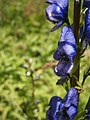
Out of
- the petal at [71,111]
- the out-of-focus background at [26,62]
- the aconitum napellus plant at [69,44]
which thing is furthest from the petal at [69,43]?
the out-of-focus background at [26,62]

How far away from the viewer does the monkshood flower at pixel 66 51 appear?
6.97 feet

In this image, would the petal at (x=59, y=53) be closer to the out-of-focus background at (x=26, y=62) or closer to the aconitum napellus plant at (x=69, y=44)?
the aconitum napellus plant at (x=69, y=44)

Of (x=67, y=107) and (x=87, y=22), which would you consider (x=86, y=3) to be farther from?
(x=67, y=107)

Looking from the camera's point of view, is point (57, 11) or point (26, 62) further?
point (26, 62)

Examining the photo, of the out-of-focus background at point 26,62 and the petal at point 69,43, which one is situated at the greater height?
the petal at point 69,43

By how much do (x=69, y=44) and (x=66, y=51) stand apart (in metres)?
0.04

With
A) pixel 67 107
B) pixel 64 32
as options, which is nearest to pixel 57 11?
pixel 64 32

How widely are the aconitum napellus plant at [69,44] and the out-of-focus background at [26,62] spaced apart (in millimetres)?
1116

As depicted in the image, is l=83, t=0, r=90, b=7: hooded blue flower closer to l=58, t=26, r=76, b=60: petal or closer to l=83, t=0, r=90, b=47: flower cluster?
l=83, t=0, r=90, b=47: flower cluster

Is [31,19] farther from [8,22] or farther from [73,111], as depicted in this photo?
[73,111]

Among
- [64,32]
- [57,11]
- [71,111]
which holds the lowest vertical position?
[71,111]

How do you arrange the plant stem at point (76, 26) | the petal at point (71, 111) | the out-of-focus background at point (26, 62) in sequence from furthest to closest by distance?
the out-of-focus background at point (26, 62) → the petal at point (71, 111) → the plant stem at point (76, 26)

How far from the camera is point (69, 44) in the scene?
2129 millimetres

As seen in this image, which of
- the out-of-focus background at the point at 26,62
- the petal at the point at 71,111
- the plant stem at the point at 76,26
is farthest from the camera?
the out-of-focus background at the point at 26,62
